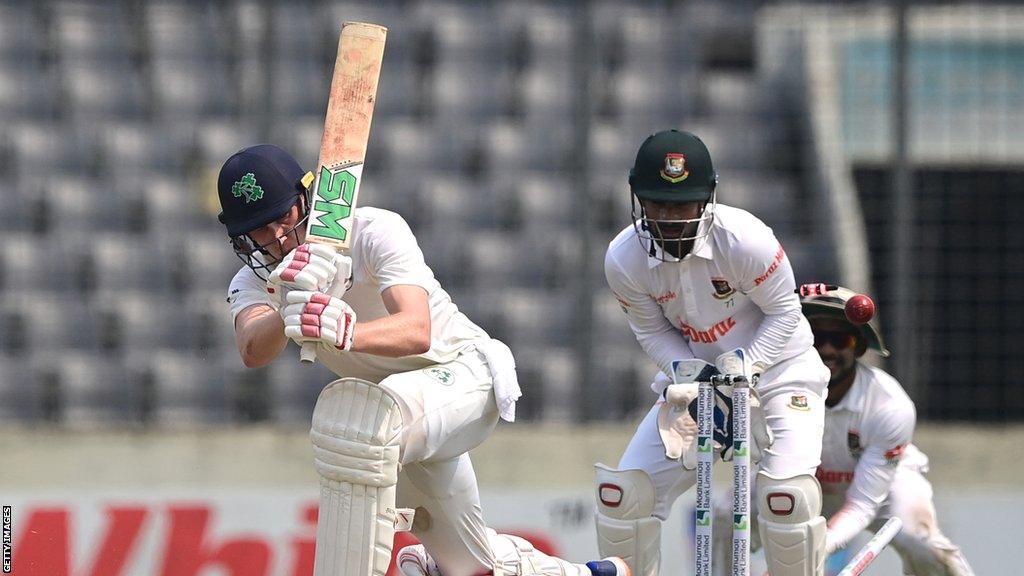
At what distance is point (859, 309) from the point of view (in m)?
4.57

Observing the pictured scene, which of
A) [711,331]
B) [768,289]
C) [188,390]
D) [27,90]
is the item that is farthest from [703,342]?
[27,90]

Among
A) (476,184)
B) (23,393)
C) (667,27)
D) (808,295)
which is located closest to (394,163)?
(476,184)

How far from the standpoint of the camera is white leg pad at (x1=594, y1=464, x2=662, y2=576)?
14.8 feet

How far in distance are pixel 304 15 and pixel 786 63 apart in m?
2.44

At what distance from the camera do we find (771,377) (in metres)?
4.57

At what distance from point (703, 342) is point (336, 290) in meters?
1.16

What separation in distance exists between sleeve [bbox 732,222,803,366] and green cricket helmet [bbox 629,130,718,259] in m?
0.13

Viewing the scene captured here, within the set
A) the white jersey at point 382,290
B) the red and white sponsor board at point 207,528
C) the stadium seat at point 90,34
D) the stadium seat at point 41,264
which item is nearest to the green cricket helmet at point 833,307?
the white jersey at point 382,290

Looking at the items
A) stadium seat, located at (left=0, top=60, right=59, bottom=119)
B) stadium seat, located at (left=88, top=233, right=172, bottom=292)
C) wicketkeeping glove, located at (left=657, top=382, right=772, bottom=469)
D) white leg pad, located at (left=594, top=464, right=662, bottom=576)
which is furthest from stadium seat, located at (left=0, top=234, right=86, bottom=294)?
wicketkeeping glove, located at (left=657, top=382, right=772, bottom=469)

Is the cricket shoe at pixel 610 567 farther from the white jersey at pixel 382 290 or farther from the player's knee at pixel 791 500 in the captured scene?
the white jersey at pixel 382 290

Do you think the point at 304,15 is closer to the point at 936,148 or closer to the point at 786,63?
the point at 786,63

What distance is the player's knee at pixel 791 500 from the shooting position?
4.36 metres

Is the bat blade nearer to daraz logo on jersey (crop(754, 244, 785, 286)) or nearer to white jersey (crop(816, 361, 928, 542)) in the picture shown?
daraz logo on jersey (crop(754, 244, 785, 286))

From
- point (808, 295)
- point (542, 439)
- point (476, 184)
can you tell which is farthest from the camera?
point (476, 184)
